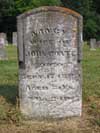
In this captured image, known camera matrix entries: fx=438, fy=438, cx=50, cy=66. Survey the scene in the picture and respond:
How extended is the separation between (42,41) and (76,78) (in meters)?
0.83

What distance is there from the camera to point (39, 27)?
279 inches

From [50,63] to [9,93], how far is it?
1538 mm

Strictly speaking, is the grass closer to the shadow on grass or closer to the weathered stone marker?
the shadow on grass

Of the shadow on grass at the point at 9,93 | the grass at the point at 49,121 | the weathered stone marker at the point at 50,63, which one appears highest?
the weathered stone marker at the point at 50,63

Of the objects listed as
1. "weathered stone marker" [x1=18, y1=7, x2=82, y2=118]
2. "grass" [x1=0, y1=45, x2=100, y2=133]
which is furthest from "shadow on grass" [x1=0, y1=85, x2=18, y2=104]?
"weathered stone marker" [x1=18, y1=7, x2=82, y2=118]

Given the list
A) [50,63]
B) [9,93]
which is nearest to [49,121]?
[50,63]

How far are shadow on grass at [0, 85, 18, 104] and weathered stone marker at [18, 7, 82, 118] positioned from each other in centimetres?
60

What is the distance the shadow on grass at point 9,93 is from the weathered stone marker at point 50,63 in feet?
1.98

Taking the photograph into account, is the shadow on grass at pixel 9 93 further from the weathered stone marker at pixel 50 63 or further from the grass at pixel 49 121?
the weathered stone marker at pixel 50 63

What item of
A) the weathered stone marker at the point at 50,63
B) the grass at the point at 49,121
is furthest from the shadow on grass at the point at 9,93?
the weathered stone marker at the point at 50,63

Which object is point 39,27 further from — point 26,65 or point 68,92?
point 68,92

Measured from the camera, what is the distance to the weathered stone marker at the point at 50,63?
7078mm

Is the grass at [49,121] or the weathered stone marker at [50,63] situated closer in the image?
the grass at [49,121]

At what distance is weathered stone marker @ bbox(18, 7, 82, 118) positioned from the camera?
7.08 metres
